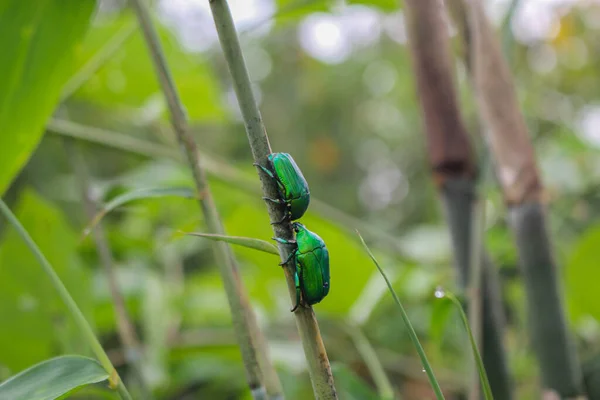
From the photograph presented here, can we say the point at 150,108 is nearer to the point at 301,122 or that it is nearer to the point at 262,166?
the point at 262,166

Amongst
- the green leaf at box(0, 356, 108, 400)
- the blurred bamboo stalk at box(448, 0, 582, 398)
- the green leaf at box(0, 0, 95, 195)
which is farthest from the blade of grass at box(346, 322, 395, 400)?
the green leaf at box(0, 0, 95, 195)

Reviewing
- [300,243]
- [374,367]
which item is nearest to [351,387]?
[374,367]

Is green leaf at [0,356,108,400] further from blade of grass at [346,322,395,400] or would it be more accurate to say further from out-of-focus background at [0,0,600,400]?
blade of grass at [346,322,395,400]

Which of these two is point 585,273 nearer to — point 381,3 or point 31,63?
point 381,3

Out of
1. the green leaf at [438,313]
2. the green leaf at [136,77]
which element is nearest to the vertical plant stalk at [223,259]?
the green leaf at [438,313]

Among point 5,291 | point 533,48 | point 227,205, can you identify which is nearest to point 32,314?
point 5,291

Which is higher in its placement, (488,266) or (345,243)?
(345,243)

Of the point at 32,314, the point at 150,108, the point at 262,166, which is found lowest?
the point at 262,166
